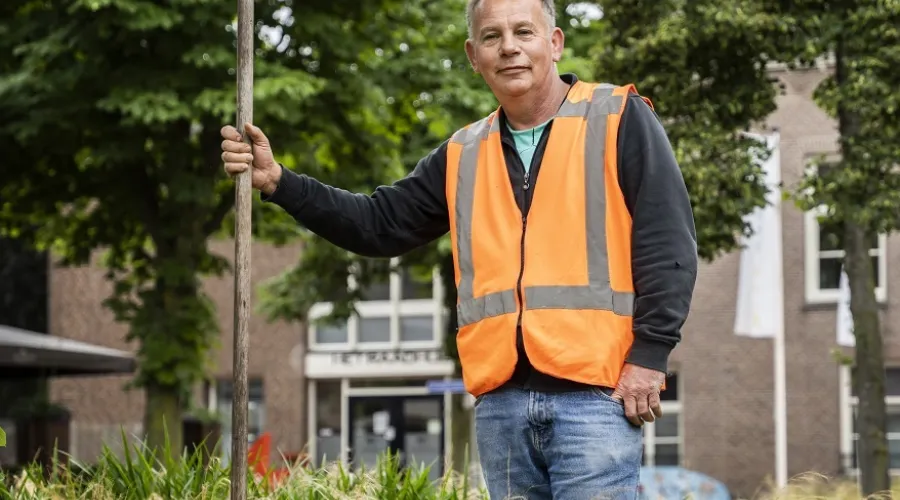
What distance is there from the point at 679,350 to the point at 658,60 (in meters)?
14.1

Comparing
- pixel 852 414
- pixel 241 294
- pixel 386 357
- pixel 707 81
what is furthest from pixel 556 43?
pixel 386 357

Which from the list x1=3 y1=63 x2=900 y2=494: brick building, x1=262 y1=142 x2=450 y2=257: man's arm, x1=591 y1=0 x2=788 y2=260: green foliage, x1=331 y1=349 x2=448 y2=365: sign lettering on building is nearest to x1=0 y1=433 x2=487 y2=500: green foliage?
x1=262 y1=142 x2=450 y2=257: man's arm

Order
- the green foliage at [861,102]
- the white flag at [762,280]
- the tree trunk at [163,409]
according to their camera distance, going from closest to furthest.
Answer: the green foliage at [861,102], the tree trunk at [163,409], the white flag at [762,280]

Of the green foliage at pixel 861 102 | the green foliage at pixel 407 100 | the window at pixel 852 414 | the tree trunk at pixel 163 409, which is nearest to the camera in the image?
the green foliage at pixel 861 102

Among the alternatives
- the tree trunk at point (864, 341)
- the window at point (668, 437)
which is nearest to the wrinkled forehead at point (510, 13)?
the tree trunk at point (864, 341)

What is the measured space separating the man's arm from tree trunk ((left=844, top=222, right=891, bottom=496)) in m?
7.67

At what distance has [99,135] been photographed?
12.8 m

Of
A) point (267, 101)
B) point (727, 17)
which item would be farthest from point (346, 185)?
point (727, 17)

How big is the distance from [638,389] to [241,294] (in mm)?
1070

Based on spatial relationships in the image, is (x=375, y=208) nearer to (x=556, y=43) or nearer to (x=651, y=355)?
(x=556, y=43)

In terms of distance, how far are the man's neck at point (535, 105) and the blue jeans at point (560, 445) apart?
0.65 m

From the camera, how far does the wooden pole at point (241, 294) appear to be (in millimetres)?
3645

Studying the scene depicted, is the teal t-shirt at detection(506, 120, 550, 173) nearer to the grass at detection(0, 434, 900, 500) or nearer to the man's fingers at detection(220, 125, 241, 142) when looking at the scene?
the man's fingers at detection(220, 125, 241, 142)

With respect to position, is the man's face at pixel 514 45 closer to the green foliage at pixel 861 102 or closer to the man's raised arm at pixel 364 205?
the man's raised arm at pixel 364 205
